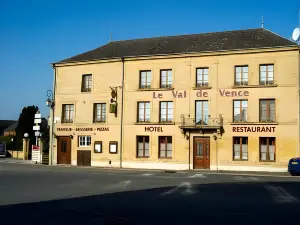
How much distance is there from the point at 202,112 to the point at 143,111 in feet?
16.8

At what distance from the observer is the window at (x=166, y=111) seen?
3266 centimetres

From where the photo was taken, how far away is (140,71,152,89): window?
111 ft

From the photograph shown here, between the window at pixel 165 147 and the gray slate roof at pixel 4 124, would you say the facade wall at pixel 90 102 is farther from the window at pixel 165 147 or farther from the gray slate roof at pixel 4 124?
the gray slate roof at pixel 4 124

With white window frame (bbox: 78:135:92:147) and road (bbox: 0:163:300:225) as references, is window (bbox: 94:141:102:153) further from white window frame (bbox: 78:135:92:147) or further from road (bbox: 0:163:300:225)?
road (bbox: 0:163:300:225)

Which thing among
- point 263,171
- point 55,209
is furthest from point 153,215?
point 263,171

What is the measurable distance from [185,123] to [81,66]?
11.3 m

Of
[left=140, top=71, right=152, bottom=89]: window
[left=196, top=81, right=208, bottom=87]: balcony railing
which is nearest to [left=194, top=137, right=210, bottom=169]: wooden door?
[left=196, top=81, right=208, bottom=87]: balcony railing

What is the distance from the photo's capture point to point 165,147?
32562 millimetres

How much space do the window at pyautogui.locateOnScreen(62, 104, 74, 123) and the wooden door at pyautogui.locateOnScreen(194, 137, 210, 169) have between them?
11920mm

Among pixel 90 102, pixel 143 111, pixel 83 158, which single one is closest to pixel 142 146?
pixel 143 111

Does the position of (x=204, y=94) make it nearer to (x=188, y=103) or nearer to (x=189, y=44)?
(x=188, y=103)

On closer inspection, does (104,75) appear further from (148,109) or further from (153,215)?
(153,215)

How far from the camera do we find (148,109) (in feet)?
109

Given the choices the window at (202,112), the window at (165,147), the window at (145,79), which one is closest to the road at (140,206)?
the window at (202,112)
